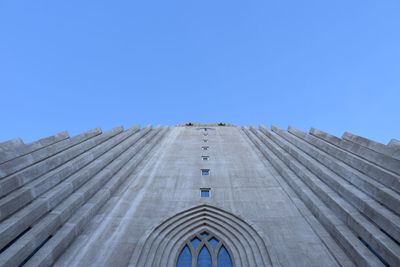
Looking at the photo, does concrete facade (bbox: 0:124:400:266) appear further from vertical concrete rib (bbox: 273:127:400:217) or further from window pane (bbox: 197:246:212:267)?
window pane (bbox: 197:246:212:267)

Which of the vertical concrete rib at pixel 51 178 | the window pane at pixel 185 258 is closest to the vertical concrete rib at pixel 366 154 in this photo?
the window pane at pixel 185 258

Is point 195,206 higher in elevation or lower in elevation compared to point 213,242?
higher

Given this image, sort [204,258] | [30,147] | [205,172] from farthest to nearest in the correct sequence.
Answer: [205,172] < [30,147] < [204,258]

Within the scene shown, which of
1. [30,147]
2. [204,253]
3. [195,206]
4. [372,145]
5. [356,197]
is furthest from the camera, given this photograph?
[195,206]

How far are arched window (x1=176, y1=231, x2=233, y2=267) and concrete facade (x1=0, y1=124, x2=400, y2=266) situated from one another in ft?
0.58

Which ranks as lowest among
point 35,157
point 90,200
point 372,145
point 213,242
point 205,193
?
point 213,242

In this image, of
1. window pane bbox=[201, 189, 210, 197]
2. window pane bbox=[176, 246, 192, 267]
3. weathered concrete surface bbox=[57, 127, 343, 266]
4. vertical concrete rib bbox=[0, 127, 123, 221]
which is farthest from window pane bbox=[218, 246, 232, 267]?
vertical concrete rib bbox=[0, 127, 123, 221]

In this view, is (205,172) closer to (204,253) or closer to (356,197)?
(204,253)

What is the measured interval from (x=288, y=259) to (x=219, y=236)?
334 centimetres

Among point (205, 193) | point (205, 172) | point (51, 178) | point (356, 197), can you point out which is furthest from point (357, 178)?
point (51, 178)

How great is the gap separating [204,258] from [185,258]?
75cm

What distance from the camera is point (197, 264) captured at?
1338cm

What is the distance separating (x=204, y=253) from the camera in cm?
1402

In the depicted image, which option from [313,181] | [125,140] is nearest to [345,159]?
[313,181]
